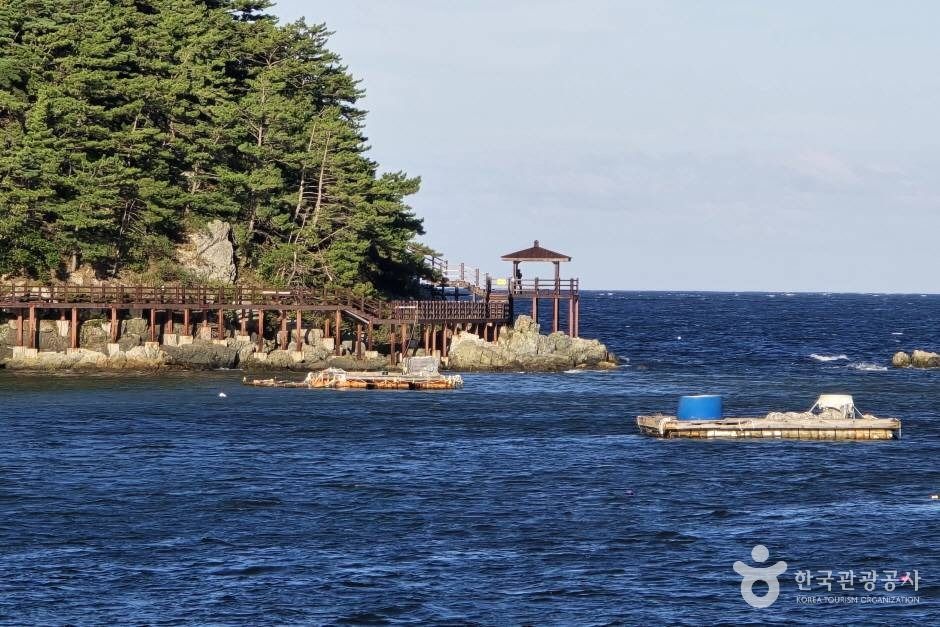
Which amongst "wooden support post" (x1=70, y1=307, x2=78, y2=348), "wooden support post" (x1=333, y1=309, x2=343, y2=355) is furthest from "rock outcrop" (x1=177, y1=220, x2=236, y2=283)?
"wooden support post" (x1=70, y1=307, x2=78, y2=348)

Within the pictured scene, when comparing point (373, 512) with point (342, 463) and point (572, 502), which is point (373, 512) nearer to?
point (572, 502)

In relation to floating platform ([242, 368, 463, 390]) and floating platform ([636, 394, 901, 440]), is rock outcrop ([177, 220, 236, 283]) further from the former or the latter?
floating platform ([636, 394, 901, 440])

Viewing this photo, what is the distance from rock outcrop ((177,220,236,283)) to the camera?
76.1 m

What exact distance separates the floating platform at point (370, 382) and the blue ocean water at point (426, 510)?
6.27 ft

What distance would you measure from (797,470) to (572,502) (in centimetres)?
853

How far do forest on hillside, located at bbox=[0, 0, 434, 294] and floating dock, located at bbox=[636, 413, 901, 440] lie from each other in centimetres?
3112

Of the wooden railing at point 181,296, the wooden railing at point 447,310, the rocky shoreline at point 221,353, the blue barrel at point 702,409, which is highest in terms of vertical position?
the wooden railing at point 181,296

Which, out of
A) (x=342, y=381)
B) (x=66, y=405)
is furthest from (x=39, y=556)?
(x=342, y=381)

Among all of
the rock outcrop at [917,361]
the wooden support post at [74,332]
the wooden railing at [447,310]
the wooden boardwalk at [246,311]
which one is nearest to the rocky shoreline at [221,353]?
the wooden support post at [74,332]

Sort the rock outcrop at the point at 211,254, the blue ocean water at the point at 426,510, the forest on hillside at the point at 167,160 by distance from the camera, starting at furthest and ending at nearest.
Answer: the rock outcrop at the point at 211,254 → the forest on hillside at the point at 167,160 → the blue ocean water at the point at 426,510

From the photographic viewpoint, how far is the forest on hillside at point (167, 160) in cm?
7125

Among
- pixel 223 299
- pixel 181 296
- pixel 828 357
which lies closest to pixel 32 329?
pixel 181 296

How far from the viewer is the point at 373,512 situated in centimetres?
3528

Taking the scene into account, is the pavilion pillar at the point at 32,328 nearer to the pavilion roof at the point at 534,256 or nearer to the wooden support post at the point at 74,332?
the wooden support post at the point at 74,332
